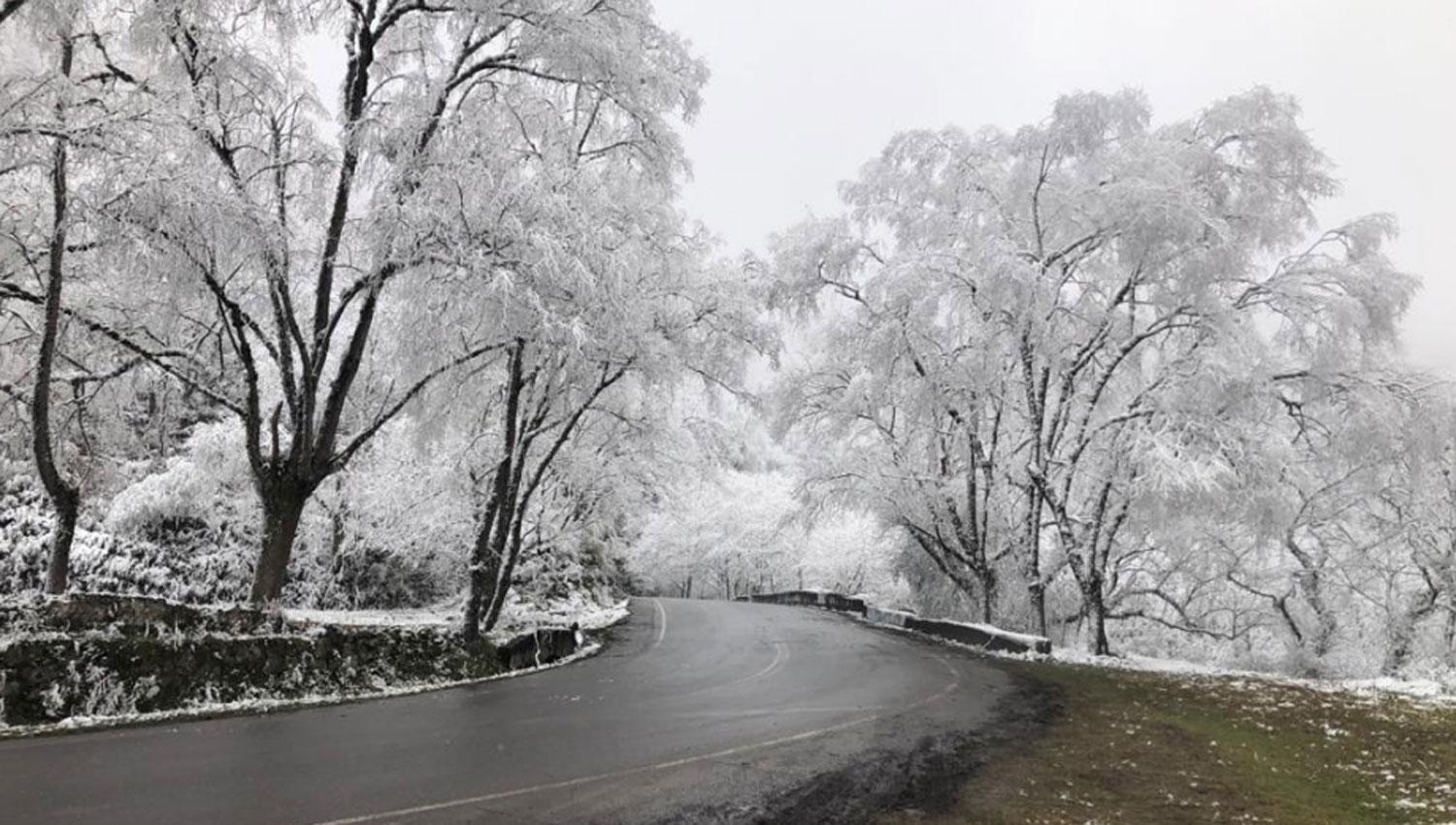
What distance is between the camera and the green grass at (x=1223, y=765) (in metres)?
6.90

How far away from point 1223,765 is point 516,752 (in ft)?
22.6

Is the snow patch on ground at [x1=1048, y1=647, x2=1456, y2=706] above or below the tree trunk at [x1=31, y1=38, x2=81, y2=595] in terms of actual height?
below

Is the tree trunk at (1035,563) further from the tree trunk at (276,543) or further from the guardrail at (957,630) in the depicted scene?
the tree trunk at (276,543)

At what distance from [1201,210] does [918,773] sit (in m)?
14.1

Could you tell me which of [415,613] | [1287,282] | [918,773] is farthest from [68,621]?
[1287,282]

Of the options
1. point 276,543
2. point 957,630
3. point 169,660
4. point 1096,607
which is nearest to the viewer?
point 169,660

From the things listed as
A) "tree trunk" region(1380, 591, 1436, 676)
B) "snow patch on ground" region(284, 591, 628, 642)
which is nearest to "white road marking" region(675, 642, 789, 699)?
"snow patch on ground" region(284, 591, 628, 642)

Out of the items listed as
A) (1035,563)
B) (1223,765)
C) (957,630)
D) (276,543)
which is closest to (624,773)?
(1223,765)

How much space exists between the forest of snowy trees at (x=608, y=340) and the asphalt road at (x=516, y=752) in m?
3.83

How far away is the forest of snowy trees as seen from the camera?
11.8 meters

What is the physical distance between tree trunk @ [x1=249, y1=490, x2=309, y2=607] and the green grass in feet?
30.5

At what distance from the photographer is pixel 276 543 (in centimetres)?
1219

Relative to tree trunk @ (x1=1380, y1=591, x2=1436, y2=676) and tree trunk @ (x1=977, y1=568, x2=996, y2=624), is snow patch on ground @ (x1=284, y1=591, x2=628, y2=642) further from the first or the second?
tree trunk @ (x1=1380, y1=591, x2=1436, y2=676)

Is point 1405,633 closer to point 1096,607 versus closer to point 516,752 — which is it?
point 1096,607
